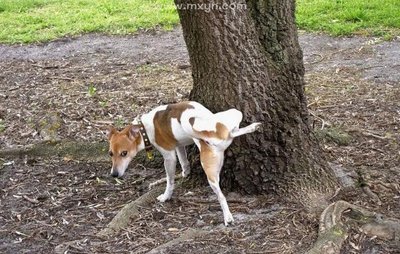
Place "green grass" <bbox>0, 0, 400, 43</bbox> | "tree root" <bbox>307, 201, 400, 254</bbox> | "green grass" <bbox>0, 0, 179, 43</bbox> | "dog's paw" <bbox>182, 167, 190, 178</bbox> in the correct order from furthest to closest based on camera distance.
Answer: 1. "green grass" <bbox>0, 0, 179, 43</bbox>
2. "green grass" <bbox>0, 0, 400, 43</bbox>
3. "dog's paw" <bbox>182, 167, 190, 178</bbox>
4. "tree root" <bbox>307, 201, 400, 254</bbox>

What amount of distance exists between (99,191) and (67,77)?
10.5 ft

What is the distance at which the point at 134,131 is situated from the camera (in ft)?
15.0

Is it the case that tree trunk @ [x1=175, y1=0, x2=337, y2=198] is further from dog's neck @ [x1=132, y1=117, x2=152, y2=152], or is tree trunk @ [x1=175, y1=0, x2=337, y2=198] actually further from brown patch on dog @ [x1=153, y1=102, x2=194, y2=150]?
dog's neck @ [x1=132, y1=117, x2=152, y2=152]

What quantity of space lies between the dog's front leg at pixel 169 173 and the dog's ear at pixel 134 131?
0.76 feet

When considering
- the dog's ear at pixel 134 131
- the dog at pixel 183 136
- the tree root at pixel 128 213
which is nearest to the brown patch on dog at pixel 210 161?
the dog at pixel 183 136

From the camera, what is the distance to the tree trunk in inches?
170

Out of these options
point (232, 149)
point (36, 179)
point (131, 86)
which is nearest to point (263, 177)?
point (232, 149)

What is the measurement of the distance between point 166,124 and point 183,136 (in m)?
0.15

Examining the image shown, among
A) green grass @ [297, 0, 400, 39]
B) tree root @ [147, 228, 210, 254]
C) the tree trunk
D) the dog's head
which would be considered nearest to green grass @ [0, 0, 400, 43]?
green grass @ [297, 0, 400, 39]

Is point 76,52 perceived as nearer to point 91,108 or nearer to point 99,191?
point 91,108

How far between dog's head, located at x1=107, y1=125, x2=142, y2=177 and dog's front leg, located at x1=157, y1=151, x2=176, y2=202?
0.22 m

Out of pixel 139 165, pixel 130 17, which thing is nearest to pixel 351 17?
pixel 130 17

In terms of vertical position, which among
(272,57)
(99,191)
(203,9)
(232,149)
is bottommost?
(99,191)

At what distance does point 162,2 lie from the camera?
1171 centimetres
